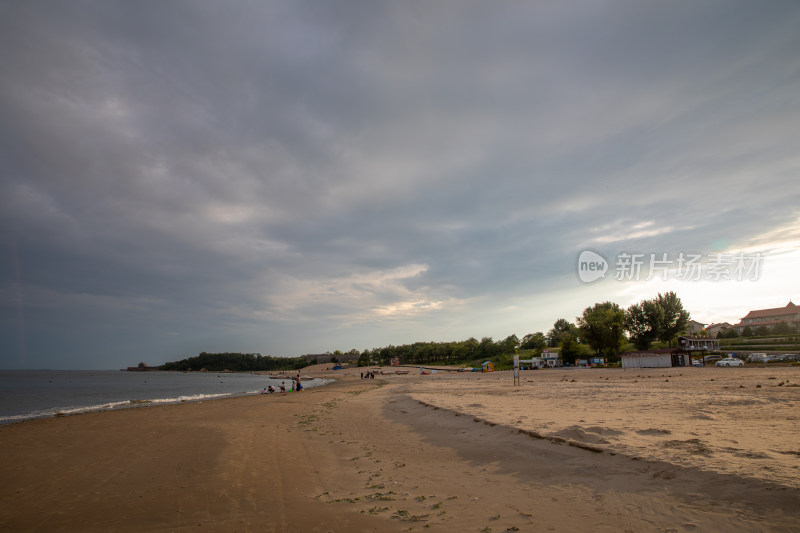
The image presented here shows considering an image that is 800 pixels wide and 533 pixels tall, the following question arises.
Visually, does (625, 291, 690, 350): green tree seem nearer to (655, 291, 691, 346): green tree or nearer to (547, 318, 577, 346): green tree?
(655, 291, 691, 346): green tree

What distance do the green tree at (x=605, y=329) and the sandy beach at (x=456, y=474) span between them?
2318 inches

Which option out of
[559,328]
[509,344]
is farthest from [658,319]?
[559,328]

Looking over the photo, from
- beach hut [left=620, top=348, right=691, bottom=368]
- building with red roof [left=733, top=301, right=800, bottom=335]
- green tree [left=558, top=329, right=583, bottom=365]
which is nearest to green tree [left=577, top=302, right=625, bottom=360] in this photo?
green tree [left=558, top=329, right=583, bottom=365]

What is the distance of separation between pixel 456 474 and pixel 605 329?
7280cm

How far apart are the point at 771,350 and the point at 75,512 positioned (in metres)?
88.8

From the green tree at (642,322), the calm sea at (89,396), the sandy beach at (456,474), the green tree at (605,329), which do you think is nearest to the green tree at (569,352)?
the green tree at (605,329)

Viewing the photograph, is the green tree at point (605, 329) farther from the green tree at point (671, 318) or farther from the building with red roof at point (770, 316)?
the building with red roof at point (770, 316)

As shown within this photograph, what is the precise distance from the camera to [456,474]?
30.2ft

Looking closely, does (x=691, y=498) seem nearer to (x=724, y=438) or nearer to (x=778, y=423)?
(x=724, y=438)

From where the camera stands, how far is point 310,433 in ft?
55.3

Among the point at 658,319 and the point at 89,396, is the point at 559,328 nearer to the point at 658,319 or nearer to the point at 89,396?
the point at 658,319

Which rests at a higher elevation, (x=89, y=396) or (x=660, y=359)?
(x=660, y=359)

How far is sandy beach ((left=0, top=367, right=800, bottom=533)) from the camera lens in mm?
6137

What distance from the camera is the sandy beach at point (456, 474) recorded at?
6137 mm
